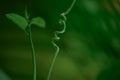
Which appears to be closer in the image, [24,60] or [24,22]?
[24,22]

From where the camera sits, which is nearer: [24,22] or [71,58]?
[24,22]

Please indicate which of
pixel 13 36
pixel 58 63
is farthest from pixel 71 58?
pixel 13 36

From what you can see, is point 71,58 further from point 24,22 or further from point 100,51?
point 24,22

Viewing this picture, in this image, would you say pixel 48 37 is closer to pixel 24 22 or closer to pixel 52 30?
pixel 52 30

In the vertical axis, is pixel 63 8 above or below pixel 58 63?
above

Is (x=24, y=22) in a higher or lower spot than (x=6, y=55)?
higher

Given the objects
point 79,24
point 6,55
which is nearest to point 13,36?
point 6,55
